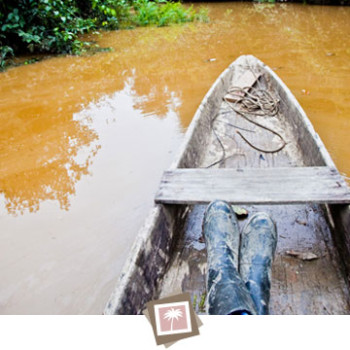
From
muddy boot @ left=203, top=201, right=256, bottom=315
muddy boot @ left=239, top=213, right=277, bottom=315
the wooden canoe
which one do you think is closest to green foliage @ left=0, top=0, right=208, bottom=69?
the wooden canoe

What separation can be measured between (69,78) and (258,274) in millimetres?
5073

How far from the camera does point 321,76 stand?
493cm

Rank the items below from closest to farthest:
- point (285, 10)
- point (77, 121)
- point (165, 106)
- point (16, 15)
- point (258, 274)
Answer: point (258, 274) → point (77, 121) → point (165, 106) → point (16, 15) → point (285, 10)

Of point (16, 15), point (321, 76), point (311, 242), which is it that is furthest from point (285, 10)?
point (311, 242)

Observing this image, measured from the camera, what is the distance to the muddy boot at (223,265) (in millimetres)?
1156

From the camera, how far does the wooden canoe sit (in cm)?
147

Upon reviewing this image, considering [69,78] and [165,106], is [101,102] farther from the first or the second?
[69,78]

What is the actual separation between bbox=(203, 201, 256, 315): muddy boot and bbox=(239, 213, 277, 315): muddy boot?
55 millimetres

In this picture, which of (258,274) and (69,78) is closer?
(258,274)

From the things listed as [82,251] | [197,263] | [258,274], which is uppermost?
[258,274]

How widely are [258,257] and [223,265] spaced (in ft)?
0.73

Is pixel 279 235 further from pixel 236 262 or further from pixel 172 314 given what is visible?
pixel 172 314

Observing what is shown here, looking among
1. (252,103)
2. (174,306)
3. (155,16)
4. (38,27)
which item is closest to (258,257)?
(174,306)

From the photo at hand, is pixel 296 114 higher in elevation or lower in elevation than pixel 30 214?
higher
